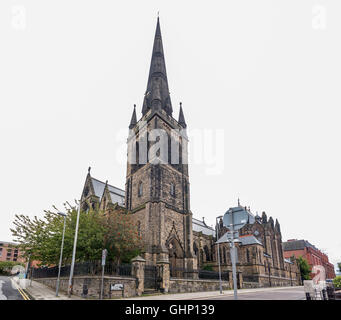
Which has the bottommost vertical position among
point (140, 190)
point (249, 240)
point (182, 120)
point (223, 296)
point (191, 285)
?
point (223, 296)

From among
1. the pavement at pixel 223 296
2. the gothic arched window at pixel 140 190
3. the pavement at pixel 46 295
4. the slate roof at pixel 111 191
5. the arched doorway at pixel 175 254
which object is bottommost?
the pavement at pixel 223 296

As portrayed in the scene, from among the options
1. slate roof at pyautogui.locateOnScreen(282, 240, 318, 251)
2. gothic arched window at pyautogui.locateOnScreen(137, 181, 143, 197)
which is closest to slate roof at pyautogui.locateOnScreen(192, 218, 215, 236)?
gothic arched window at pyautogui.locateOnScreen(137, 181, 143, 197)

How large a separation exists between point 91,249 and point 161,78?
89.7 feet

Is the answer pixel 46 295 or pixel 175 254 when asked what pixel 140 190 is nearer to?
pixel 175 254

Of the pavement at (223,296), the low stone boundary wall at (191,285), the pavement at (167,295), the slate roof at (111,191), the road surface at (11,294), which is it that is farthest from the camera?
the slate roof at (111,191)

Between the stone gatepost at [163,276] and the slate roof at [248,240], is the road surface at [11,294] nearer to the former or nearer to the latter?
the stone gatepost at [163,276]

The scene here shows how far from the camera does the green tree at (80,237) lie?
20062 mm

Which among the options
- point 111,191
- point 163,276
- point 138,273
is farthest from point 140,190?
point 138,273

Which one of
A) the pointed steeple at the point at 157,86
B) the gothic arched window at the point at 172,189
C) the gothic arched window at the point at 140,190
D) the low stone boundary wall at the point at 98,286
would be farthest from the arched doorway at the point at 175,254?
the pointed steeple at the point at 157,86

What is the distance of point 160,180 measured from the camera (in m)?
27.9

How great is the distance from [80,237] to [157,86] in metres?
23.8

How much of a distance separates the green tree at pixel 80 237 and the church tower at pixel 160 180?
3.55 metres
